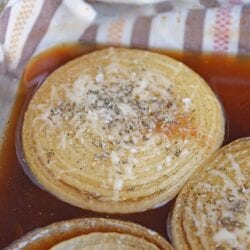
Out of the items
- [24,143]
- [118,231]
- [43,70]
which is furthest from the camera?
[43,70]

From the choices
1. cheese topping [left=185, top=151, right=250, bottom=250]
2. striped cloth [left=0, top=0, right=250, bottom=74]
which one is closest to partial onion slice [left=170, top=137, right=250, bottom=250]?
cheese topping [left=185, top=151, right=250, bottom=250]

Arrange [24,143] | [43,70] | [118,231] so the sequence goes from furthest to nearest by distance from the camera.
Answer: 1. [43,70]
2. [24,143]
3. [118,231]

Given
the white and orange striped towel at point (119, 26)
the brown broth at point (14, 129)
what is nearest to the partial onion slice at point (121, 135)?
the brown broth at point (14, 129)

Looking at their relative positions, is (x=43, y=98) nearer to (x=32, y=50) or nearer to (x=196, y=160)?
(x=32, y=50)

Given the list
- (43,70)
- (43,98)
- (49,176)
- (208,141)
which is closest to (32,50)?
(43,70)

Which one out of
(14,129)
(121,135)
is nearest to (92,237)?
(121,135)

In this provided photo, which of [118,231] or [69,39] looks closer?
[118,231]
